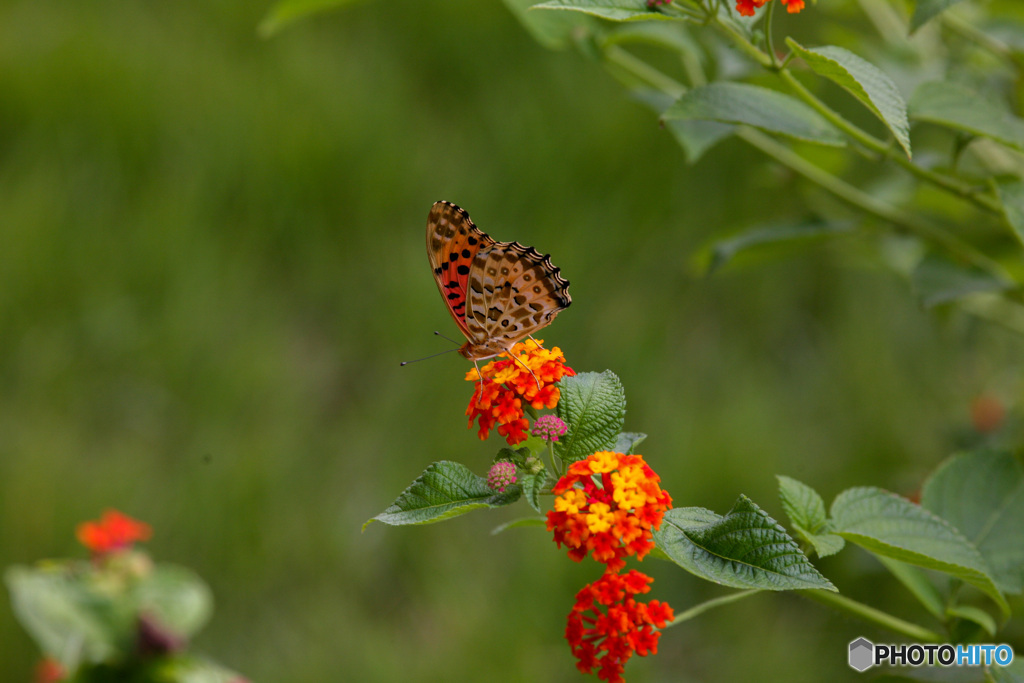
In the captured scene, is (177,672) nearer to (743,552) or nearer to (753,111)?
(743,552)

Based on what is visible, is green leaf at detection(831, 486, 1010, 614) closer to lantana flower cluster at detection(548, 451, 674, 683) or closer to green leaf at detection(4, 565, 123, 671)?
lantana flower cluster at detection(548, 451, 674, 683)

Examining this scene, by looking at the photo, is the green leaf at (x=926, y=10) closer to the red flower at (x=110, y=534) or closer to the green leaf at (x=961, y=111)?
the green leaf at (x=961, y=111)

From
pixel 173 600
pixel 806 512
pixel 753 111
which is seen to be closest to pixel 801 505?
pixel 806 512

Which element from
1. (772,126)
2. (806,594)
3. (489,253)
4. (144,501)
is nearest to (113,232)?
(144,501)

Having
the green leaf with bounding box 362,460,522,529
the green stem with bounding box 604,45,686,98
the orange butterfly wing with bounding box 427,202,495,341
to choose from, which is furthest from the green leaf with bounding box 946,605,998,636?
the green stem with bounding box 604,45,686,98

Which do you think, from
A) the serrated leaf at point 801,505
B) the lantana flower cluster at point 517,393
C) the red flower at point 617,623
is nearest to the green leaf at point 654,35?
the lantana flower cluster at point 517,393

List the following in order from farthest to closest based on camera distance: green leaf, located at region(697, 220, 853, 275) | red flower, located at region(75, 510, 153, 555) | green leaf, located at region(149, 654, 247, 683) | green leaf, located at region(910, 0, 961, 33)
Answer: red flower, located at region(75, 510, 153, 555), green leaf, located at region(697, 220, 853, 275), green leaf, located at region(149, 654, 247, 683), green leaf, located at region(910, 0, 961, 33)

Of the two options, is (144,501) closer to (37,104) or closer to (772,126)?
(37,104)
